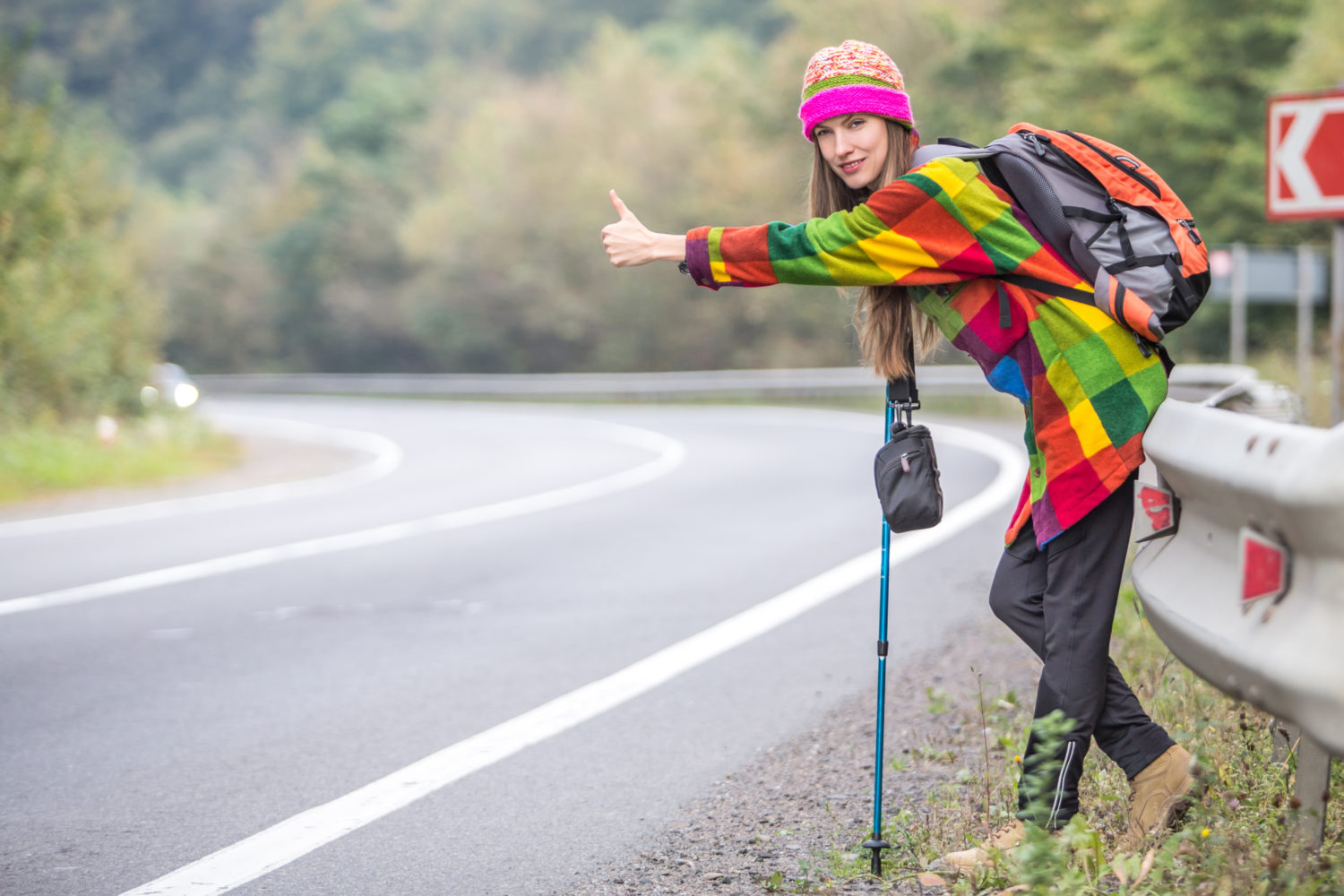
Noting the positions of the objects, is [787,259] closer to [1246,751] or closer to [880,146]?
[880,146]

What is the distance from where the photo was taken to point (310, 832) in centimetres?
418

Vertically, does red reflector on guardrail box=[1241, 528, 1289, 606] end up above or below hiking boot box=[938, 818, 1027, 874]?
above

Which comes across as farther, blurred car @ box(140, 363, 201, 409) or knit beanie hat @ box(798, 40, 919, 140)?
blurred car @ box(140, 363, 201, 409)

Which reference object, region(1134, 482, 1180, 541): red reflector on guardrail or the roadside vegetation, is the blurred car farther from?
region(1134, 482, 1180, 541): red reflector on guardrail

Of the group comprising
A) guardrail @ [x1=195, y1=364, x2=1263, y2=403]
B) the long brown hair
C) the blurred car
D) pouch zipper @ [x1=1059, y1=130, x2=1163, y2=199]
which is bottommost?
guardrail @ [x1=195, y1=364, x2=1263, y2=403]

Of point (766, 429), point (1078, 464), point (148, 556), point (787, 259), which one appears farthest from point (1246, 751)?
point (766, 429)

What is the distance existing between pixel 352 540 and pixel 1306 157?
6.88 meters

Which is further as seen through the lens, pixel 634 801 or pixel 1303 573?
pixel 634 801

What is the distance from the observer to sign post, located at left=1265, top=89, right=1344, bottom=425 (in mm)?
7605

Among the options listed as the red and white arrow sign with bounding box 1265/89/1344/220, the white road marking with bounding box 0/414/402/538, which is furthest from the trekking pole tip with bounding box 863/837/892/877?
the white road marking with bounding box 0/414/402/538

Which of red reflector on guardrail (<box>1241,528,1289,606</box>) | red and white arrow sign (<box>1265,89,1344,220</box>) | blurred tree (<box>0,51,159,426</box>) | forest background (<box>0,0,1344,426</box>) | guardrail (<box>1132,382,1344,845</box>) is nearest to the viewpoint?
guardrail (<box>1132,382,1344,845</box>)

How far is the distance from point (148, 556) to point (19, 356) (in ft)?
34.4

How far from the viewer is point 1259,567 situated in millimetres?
2604

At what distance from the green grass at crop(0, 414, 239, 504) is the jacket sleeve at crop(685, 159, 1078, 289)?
12.9 meters
